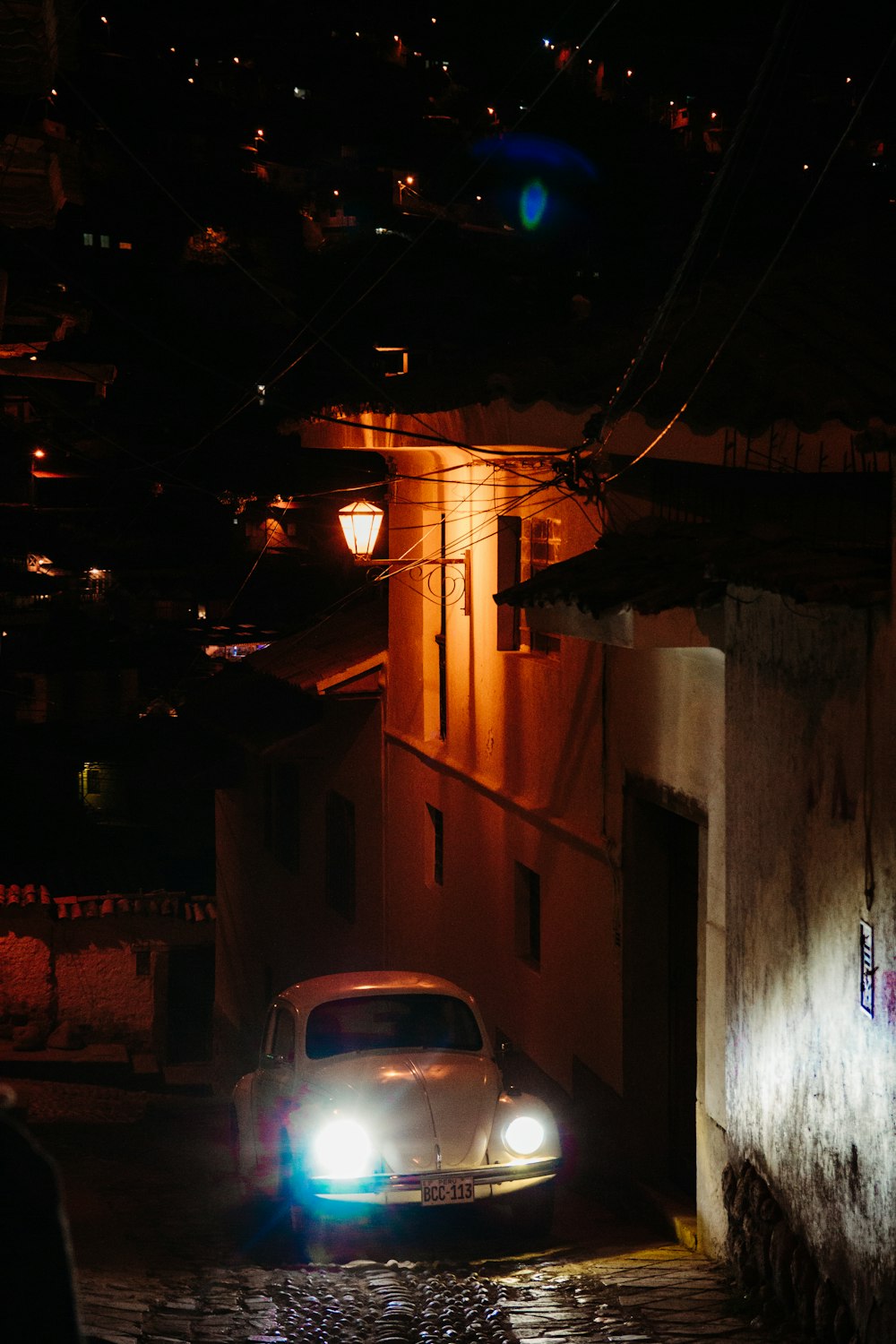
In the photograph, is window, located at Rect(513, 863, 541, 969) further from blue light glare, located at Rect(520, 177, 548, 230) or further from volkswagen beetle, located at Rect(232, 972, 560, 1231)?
blue light glare, located at Rect(520, 177, 548, 230)

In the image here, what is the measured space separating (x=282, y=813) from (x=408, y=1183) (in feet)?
50.7

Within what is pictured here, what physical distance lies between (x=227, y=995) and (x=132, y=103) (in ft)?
56.8

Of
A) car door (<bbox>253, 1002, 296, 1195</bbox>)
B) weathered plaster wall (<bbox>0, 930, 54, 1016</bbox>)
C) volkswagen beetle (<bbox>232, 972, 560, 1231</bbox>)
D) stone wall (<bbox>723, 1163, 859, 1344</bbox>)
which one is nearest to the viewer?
stone wall (<bbox>723, 1163, 859, 1344</bbox>)

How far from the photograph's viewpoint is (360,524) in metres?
14.9

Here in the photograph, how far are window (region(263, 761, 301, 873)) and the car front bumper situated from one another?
13935 mm

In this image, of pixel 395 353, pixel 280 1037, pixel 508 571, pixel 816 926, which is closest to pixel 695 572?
pixel 816 926

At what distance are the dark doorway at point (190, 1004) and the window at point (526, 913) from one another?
1534cm

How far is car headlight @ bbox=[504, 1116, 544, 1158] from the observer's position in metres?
9.77

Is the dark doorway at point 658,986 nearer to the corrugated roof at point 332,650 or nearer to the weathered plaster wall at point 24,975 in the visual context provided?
the corrugated roof at point 332,650

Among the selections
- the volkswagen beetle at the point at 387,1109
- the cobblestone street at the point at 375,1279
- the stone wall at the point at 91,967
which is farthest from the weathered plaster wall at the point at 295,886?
the cobblestone street at the point at 375,1279

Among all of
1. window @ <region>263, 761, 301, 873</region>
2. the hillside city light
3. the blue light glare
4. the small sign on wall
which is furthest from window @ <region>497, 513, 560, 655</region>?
the blue light glare

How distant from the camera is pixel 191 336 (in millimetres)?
27281

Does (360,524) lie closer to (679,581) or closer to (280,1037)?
(280,1037)

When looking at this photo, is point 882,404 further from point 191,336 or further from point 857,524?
point 191,336
